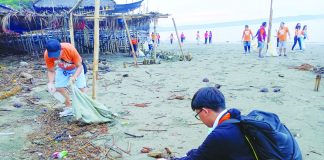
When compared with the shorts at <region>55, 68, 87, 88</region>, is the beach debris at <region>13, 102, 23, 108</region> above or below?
below

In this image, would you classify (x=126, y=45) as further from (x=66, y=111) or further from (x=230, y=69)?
(x=66, y=111)

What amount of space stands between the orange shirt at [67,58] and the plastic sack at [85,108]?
1.71ft

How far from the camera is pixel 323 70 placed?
35.4ft

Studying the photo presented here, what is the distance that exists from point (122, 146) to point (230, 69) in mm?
8495

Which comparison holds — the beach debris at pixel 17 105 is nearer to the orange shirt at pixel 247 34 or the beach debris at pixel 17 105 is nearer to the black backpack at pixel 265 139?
the black backpack at pixel 265 139

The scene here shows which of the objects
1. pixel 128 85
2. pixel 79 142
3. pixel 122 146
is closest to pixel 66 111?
pixel 79 142

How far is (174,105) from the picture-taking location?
715 cm

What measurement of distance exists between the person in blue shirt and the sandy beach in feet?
6.67

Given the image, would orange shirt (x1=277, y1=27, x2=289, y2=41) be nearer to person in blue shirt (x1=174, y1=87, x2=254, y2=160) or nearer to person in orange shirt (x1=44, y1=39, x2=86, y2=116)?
person in orange shirt (x1=44, y1=39, x2=86, y2=116)

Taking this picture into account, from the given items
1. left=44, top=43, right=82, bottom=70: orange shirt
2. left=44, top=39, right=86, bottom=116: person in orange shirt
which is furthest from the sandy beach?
left=44, top=43, right=82, bottom=70: orange shirt

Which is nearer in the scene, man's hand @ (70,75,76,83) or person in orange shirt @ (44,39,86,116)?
person in orange shirt @ (44,39,86,116)

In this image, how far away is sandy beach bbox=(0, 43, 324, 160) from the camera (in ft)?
16.2

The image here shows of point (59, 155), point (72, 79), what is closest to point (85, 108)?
point (72, 79)

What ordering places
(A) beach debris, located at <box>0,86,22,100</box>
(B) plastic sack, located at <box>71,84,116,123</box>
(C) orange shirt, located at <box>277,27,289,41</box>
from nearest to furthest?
(B) plastic sack, located at <box>71,84,116,123</box> → (A) beach debris, located at <box>0,86,22,100</box> → (C) orange shirt, located at <box>277,27,289,41</box>
